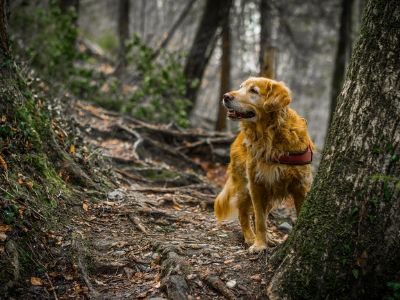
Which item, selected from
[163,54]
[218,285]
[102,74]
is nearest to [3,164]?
[218,285]

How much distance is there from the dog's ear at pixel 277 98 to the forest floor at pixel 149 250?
4.88 feet

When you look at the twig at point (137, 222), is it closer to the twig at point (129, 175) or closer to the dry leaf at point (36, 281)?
the dry leaf at point (36, 281)

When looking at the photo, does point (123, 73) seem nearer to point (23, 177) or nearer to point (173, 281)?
point (23, 177)

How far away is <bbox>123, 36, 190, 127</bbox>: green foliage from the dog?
5693mm

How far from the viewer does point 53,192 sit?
15.9 feet

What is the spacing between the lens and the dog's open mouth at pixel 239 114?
4.81m

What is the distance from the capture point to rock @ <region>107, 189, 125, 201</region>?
5844 millimetres

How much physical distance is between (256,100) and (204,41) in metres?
7.68

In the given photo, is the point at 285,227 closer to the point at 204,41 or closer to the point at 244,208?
the point at 244,208

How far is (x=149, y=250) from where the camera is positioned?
463 centimetres

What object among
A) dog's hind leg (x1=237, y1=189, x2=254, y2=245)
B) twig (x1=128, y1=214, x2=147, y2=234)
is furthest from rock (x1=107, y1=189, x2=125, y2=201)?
dog's hind leg (x1=237, y1=189, x2=254, y2=245)

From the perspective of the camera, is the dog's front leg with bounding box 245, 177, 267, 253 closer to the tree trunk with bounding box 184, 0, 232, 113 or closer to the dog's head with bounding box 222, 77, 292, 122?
the dog's head with bounding box 222, 77, 292, 122

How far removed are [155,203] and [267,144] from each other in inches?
88.0

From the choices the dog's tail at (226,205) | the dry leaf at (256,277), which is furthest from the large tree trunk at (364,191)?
the dog's tail at (226,205)
